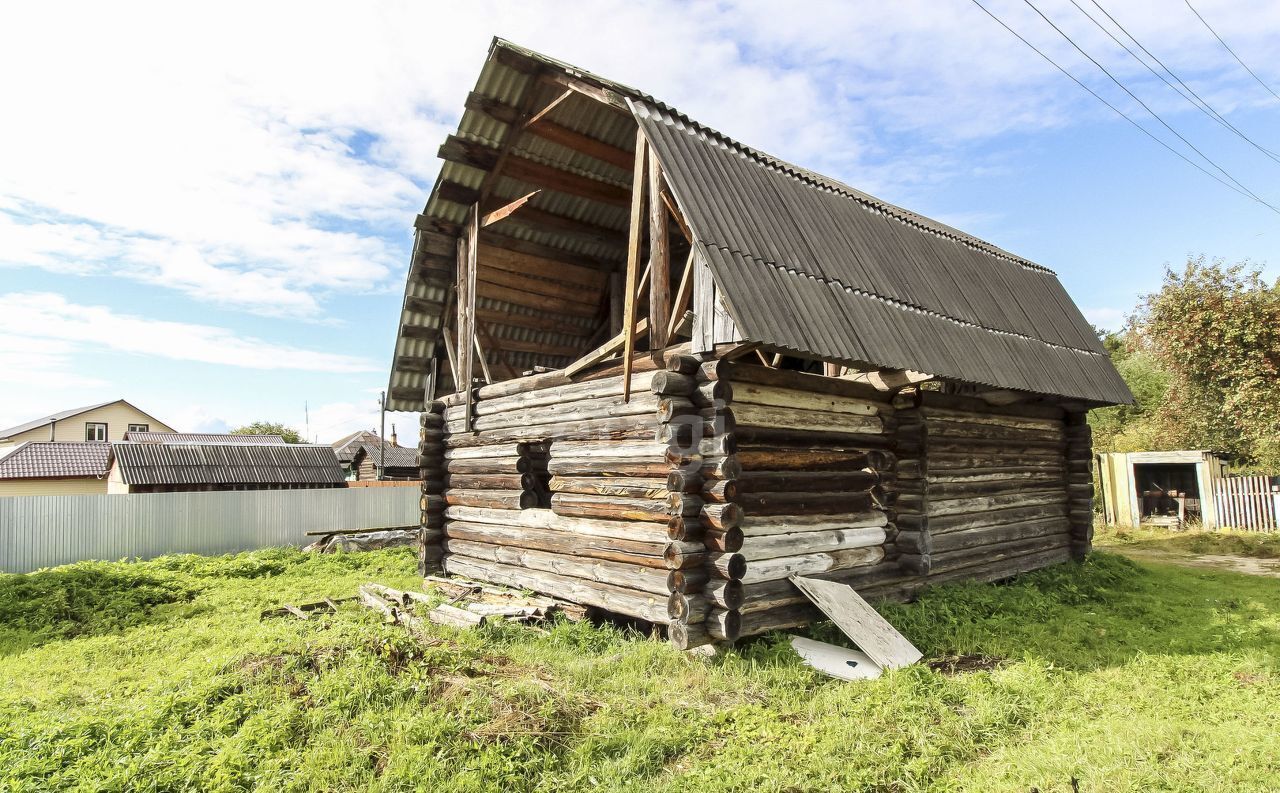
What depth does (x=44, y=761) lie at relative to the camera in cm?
492

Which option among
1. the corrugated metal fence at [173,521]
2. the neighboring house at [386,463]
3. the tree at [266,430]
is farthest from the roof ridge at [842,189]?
the tree at [266,430]

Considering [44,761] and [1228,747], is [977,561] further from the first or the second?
[44,761]

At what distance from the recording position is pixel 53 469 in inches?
1262

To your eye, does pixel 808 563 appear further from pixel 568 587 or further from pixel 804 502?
pixel 568 587

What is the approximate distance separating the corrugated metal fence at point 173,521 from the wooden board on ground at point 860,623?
58.1ft

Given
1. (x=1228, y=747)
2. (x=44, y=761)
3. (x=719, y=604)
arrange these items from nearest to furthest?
(x=44, y=761) < (x=1228, y=747) < (x=719, y=604)

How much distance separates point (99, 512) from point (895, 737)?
20.0 metres

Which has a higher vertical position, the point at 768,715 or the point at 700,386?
the point at 700,386

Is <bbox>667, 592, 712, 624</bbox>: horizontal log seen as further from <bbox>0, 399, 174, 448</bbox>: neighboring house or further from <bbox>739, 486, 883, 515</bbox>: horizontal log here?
<bbox>0, 399, 174, 448</bbox>: neighboring house

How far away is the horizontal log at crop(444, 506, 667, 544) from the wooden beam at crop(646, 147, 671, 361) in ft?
6.48

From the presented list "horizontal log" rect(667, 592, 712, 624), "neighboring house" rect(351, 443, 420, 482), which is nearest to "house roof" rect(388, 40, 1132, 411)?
"horizontal log" rect(667, 592, 712, 624)

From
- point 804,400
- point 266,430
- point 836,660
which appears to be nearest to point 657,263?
point 804,400

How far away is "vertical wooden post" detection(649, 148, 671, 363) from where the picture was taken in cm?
823

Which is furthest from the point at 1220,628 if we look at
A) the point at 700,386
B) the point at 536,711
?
the point at 536,711
